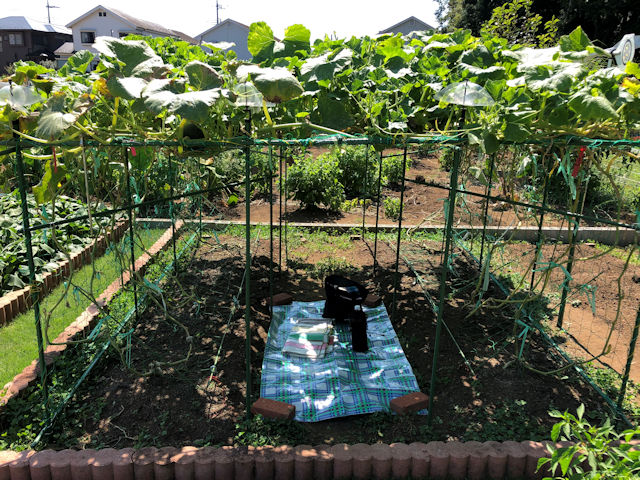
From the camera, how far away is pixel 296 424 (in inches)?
115

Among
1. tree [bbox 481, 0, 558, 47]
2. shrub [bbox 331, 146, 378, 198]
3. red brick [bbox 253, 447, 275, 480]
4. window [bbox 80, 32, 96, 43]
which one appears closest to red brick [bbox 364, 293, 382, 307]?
red brick [bbox 253, 447, 275, 480]

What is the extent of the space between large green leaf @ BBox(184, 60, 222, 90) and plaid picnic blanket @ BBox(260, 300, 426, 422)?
2.09 meters

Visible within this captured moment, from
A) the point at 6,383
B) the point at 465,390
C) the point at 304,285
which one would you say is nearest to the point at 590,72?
the point at 465,390

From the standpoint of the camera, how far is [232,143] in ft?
8.47

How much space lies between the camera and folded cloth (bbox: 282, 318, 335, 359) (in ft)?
12.2

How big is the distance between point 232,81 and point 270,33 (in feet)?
1.56

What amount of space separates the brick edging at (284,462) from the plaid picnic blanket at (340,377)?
451mm

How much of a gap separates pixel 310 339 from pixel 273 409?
966mm

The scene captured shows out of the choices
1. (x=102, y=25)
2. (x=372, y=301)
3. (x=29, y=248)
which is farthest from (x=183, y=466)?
(x=102, y=25)

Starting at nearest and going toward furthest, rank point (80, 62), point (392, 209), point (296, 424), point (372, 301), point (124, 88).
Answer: point (124, 88), point (296, 424), point (80, 62), point (372, 301), point (392, 209)

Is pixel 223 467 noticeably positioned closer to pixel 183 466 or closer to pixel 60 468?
pixel 183 466

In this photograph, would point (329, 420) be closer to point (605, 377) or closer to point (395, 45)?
point (605, 377)

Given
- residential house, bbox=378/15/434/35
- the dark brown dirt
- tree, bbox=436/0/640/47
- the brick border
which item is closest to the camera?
the dark brown dirt

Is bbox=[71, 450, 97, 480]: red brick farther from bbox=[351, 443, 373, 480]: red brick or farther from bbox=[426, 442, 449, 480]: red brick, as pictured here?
bbox=[426, 442, 449, 480]: red brick
